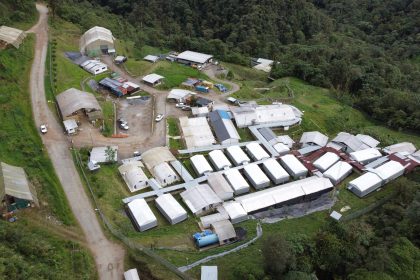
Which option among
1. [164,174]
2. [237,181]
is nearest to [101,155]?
[164,174]

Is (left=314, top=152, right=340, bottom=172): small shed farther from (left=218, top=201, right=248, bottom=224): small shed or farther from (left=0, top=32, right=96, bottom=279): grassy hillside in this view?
(left=0, top=32, right=96, bottom=279): grassy hillside

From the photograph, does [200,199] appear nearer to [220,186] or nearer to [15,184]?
[220,186]

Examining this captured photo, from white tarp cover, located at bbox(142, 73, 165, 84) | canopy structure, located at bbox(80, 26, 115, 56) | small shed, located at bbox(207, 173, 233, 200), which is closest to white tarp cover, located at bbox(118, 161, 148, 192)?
small shed, located at bbox(207, 173, 233, 200)

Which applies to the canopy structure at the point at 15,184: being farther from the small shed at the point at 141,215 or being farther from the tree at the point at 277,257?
the tree at the point at 277,257

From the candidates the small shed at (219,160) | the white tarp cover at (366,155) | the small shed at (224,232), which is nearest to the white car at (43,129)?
the small shed at (219,160)

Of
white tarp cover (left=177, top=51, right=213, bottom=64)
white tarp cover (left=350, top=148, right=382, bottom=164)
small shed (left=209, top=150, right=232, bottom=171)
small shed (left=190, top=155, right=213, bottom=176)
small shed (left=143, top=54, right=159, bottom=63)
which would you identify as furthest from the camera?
white tarp cover (left=177, top=51, right=213, bottom=64)

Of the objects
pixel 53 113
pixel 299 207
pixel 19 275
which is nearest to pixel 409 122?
pixel 299 207
